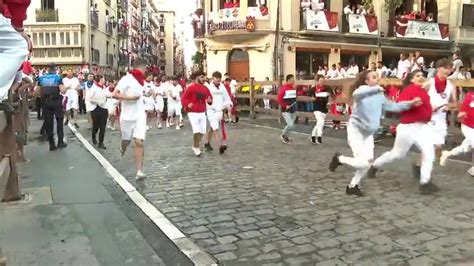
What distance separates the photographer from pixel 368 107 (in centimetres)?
691

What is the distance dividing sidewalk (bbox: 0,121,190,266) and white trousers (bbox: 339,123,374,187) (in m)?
2.77

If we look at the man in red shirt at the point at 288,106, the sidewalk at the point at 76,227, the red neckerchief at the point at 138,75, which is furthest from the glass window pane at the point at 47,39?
the red neckerchief at the point at 138,75

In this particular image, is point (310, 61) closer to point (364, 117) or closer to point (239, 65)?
point (239, 65)

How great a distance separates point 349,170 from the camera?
862cm

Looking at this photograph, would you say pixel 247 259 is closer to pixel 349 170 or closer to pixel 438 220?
pixel 438 220

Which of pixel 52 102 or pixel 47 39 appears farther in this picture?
pixel 47 39

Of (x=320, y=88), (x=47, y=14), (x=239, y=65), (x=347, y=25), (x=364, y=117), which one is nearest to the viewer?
(x=364, y=117)

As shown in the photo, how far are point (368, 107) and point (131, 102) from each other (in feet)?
11.9

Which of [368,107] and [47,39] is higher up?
[47,39]

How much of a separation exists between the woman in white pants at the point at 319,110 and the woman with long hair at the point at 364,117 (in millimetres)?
5625

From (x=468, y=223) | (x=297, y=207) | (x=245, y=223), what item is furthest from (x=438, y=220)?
(x=245, y=223)

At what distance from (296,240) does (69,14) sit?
4276 cm

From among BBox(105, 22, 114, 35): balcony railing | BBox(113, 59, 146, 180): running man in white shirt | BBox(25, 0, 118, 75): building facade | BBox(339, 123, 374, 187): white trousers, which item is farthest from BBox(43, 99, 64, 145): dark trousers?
BBox(105, 22, 114, 35): balcony railing

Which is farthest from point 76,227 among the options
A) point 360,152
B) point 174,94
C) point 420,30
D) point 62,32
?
point 62,32
